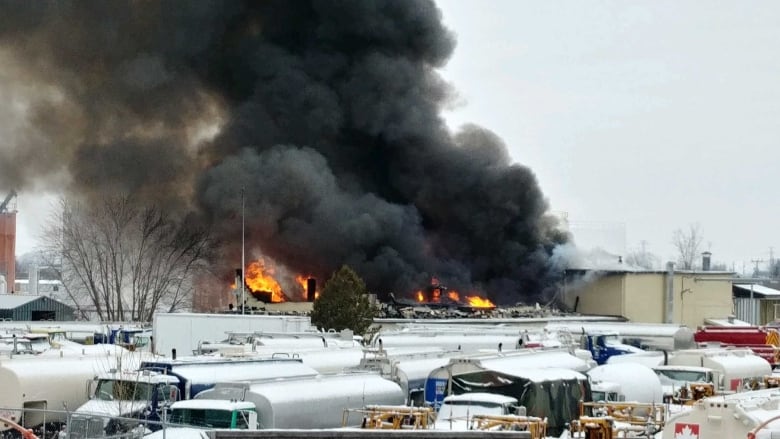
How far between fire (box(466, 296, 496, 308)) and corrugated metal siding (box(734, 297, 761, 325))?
16230 mm

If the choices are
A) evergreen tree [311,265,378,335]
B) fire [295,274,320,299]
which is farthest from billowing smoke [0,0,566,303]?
evergreen tree [311,265,378,335]

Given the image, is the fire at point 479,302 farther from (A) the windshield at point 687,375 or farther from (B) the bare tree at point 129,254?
(A) the windshield at point 687,375

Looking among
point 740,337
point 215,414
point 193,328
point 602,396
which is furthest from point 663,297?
point 215,414

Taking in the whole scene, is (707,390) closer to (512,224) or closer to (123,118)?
(512,224)

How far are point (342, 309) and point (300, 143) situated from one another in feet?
83.3

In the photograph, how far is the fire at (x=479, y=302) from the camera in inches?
2421

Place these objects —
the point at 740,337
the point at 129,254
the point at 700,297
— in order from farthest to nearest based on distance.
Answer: the point at 700,297 → the point at 129,254 → the point at 740,337

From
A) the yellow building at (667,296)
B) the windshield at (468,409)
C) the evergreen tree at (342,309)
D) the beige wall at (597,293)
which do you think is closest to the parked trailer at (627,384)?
the windshield at (468,409)

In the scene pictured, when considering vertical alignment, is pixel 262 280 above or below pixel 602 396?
above

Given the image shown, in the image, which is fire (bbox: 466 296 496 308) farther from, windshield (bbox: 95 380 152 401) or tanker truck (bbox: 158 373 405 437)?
windshield (bbox: 95 380 152 401)

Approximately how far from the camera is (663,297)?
199 ft

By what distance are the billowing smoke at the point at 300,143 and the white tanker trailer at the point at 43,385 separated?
37161 mm

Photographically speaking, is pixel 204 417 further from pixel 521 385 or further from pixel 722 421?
pixel 722 421

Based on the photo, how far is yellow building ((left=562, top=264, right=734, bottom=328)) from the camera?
60.4m
